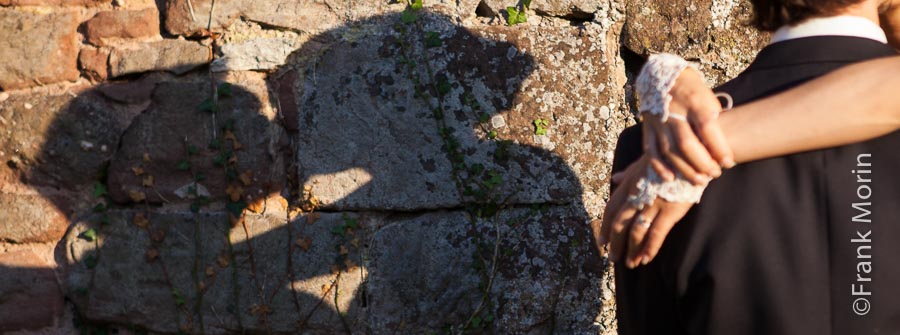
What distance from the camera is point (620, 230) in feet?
4.99

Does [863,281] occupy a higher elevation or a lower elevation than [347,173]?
higher

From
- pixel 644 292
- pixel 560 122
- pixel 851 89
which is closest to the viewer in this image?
pixel 851 89

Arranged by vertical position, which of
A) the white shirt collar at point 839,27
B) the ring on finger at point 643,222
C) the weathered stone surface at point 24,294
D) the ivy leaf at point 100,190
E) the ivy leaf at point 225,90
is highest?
the white shirt collar at point 839,27

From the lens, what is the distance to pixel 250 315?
7.84 feet

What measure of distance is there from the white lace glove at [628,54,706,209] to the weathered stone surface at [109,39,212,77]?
136cm

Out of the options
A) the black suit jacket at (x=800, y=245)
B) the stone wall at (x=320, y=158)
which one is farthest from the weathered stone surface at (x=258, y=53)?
the black suit jacket at (x=800, y=245)

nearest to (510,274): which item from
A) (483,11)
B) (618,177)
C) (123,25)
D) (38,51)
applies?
(483,11)

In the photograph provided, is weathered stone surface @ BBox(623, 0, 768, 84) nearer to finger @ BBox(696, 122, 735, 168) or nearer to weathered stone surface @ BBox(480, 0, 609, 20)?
weathered stone surface @ BBox(480, 0, 609, 20)

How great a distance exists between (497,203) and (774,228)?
100 cm

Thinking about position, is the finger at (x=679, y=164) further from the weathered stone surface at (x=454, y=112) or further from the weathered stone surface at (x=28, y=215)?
the weathered stone surface at (x=28, y=215)

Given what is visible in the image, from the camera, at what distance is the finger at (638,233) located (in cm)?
144

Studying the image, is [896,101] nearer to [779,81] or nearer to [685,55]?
[779,81]

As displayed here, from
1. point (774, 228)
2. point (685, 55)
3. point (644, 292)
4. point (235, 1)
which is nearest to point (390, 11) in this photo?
point (235, 1)

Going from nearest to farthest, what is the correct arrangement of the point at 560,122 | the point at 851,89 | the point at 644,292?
the point at 851,89, the point at 644,292, the point at 560,122
